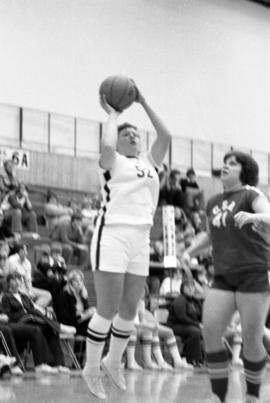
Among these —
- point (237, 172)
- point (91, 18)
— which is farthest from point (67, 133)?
point (237, 172)

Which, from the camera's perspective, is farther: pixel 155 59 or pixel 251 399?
pixel 155 59

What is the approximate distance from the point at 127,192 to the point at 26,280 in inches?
225

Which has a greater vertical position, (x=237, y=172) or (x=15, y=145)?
(x=15, y=145)

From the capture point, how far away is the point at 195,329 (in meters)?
12.9

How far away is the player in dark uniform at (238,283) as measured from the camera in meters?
5.88

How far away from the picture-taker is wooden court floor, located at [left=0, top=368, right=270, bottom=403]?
7.14 metres

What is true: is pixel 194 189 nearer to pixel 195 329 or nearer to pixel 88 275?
pixel 88 275

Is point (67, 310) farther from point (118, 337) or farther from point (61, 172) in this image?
point (61, 172)

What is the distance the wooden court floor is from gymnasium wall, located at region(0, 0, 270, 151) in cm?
940

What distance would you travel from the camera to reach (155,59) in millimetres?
20703

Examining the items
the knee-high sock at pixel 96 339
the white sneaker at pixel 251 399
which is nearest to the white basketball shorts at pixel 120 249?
the knee-high sock at pixel 96 339

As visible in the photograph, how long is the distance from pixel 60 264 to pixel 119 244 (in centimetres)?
652

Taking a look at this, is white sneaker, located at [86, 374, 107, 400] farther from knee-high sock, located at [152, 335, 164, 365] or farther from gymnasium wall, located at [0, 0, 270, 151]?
gymnasium wall, located at [0, 0, 270, 151]

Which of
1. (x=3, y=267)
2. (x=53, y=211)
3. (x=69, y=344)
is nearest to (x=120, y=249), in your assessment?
(x=69, y=344)
